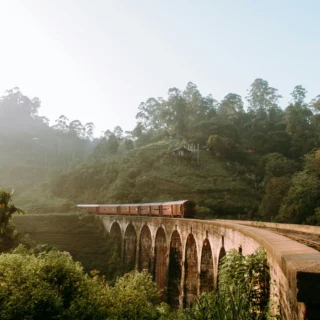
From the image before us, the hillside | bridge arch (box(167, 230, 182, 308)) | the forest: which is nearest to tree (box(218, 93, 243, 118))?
the forest

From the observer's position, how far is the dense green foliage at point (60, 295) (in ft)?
37.6

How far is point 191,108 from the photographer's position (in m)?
76.9

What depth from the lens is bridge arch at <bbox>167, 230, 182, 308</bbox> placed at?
22109mm

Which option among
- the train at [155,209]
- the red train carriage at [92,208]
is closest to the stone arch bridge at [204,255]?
the train at [155,209]

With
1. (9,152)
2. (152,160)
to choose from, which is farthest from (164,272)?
(9,152)

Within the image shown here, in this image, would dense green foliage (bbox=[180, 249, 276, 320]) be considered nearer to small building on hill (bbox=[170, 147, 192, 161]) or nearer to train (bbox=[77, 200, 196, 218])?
train (bbox=[77, 200, 196, 218])

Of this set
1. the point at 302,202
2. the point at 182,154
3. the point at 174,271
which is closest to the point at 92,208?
the point at 182,154

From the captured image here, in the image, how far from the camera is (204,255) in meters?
15.9

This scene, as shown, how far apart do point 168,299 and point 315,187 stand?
711 inches

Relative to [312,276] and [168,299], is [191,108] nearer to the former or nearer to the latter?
[168,299]

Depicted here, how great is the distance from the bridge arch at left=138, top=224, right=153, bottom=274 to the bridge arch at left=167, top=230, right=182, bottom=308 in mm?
6553

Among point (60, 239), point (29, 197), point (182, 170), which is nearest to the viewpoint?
point (60, 239)

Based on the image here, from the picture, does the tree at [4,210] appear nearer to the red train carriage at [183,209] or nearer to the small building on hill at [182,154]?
the red train carriage at [183,209]

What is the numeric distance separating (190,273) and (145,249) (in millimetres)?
11656
